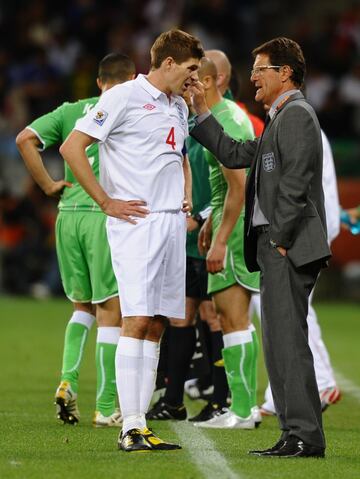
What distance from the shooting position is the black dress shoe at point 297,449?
6.85m

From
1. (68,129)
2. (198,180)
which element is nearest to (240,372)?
(198,180)

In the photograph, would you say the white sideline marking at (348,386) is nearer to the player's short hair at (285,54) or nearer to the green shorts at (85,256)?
the green shorts at (85,256)

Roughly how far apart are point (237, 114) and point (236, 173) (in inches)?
17.4

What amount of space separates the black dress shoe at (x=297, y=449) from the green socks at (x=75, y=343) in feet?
6.82

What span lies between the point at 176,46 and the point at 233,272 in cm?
184

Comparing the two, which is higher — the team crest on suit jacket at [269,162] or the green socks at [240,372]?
the team crest on suit jacket at [269,162]

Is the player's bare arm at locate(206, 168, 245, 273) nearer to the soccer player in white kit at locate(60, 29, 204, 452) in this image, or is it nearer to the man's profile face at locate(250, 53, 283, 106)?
the soccer player in white kit at locate(60, 29, 204, 452)

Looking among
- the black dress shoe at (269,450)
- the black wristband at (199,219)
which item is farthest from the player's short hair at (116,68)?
the black dress shoe at (269,450)

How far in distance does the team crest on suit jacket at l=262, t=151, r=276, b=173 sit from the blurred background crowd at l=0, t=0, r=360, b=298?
13161 mm

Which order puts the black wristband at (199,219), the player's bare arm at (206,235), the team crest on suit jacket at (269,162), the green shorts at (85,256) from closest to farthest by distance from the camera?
1. the team crest on suit jacket at (269,162)
2. the green shorts at (85,256)
3. the player's bare arm at (206,235)
4. the black wristband at (199,219)

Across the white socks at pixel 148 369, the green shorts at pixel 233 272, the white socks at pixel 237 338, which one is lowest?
the white socks at pixel 237 338

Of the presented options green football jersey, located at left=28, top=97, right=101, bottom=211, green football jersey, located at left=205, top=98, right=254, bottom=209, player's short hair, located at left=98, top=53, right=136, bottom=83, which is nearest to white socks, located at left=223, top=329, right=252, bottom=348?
green football jersey, located at left=205, top=98, right=254, bottom=209

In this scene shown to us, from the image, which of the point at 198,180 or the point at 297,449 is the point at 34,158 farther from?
the point at 297,449

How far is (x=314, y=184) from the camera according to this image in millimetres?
6914
